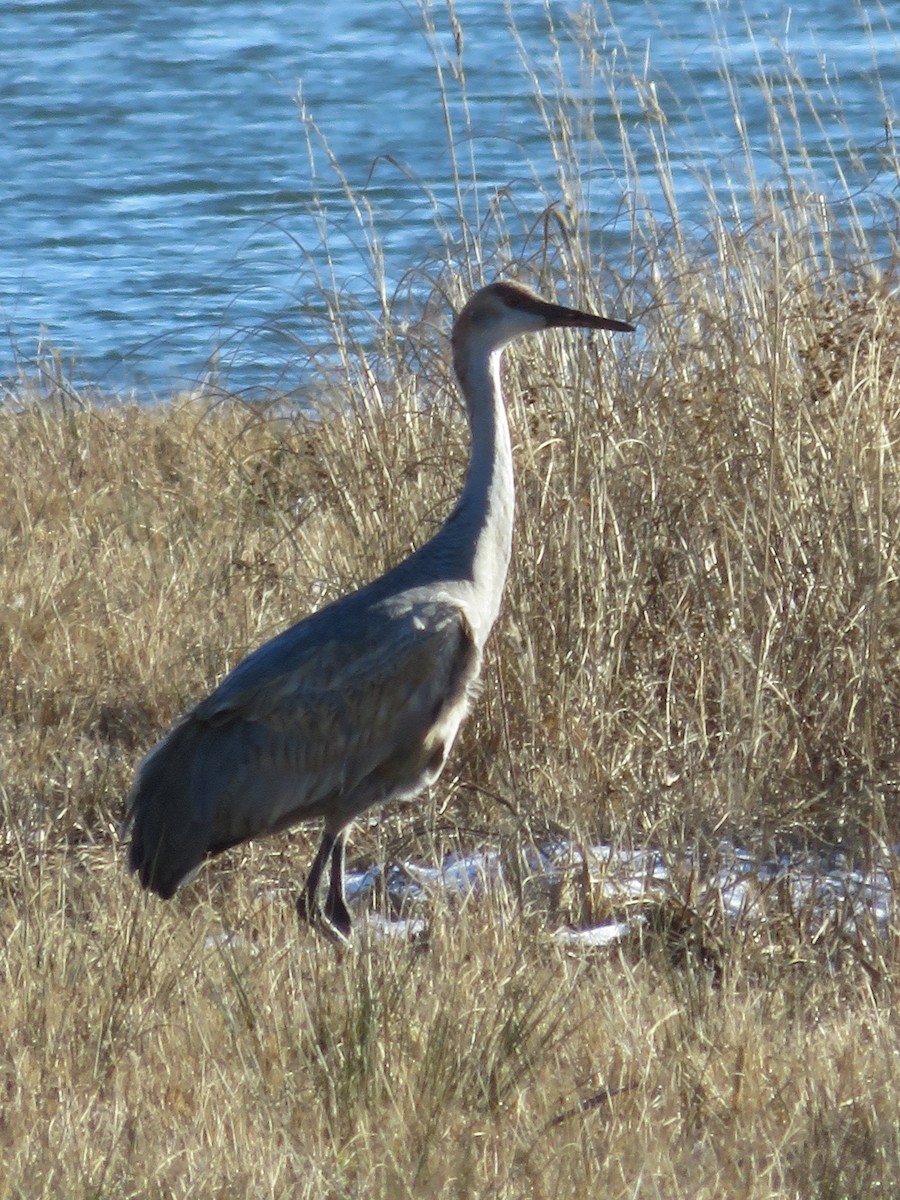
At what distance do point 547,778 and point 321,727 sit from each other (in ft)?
2.09

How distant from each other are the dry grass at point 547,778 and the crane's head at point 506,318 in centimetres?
40

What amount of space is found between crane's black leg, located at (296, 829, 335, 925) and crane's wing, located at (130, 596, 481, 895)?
60 millimetres

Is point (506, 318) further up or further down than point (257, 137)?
further up

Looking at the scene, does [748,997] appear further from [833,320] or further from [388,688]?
[833,320]

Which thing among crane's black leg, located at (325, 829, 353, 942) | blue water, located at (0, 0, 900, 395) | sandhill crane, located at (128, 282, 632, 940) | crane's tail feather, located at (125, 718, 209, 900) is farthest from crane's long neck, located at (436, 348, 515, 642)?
blue water, located at (0, 0, 900, 395)

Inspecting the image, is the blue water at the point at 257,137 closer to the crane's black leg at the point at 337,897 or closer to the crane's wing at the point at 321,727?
the crane's wing at the point at 321,727

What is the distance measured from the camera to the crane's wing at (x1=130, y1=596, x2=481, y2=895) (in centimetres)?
455

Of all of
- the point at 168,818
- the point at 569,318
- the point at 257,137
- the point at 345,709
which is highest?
the point at 569,318

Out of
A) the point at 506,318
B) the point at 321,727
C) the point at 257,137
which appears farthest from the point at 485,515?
the point at 257,137

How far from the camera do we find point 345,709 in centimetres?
464

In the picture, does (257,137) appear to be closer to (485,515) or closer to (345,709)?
(485,515)

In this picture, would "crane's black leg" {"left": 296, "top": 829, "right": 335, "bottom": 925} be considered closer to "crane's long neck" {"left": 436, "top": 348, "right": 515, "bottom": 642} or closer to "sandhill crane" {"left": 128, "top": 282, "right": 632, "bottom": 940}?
"sandhill crane" {"left": 128, "top": 282, "right": 632, "bottom": 940}

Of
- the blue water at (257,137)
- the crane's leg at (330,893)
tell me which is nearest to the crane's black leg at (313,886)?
the crane's leg at (330,893)

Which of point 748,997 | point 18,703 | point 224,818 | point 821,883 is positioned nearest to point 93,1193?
point 748,997
